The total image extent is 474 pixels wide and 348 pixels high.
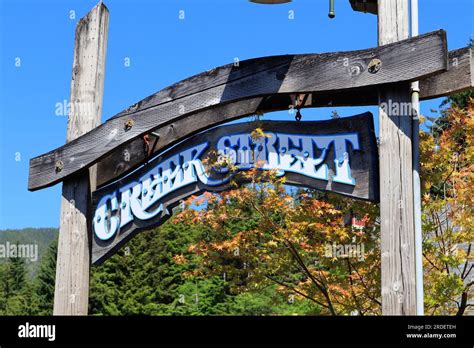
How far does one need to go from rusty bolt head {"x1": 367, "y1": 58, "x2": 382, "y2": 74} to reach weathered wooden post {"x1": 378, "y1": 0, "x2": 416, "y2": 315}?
0.17 meters

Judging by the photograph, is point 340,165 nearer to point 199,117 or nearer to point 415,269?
point 415,269

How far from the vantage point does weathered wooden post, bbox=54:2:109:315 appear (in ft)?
19.4

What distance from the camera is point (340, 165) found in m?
5.05

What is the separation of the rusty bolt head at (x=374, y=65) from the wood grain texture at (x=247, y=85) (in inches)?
0.8

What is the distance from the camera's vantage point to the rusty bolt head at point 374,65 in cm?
476

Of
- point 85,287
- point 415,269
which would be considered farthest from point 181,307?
point 415,269

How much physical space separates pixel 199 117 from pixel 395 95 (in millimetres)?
1753

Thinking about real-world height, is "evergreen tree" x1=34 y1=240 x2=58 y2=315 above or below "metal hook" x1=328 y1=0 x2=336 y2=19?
below

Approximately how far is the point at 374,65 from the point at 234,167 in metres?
1.39

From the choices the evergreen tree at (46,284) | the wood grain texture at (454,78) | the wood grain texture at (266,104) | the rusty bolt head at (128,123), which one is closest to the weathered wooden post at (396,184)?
the wood grain texture at (266,104)

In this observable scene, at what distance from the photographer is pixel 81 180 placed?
6105 mm
